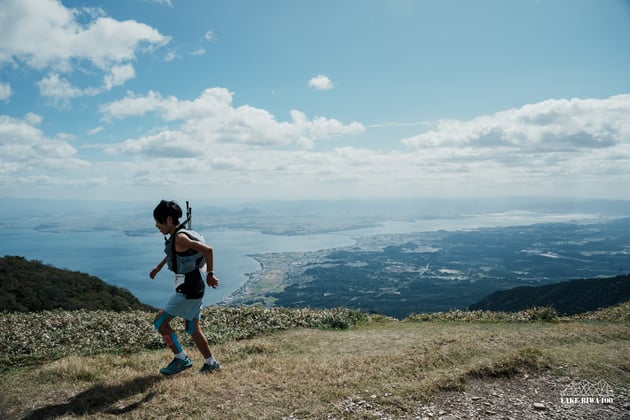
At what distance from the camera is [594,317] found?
42.6 ft

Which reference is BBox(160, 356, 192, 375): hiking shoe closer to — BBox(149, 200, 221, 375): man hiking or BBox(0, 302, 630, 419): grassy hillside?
BBox(149, 200, 221, 375): man hiking

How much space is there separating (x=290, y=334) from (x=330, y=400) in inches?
200

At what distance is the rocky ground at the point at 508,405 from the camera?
5.13 meters

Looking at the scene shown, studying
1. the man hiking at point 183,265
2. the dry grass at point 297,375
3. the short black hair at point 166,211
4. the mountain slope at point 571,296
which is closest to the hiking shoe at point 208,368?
the man hiking at point 183,265

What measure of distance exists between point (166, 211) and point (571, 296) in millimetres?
48042

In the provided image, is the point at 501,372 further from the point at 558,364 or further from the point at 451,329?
the point at 451,329

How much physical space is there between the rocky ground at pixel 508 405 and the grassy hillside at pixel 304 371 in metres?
0.03

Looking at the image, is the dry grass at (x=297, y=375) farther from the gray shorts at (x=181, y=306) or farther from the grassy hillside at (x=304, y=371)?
the gray shorts at (x=181, y=306)

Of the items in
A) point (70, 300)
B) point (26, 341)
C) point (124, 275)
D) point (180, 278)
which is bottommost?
point (124, 275)

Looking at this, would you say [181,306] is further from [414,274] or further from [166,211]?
[414,274]

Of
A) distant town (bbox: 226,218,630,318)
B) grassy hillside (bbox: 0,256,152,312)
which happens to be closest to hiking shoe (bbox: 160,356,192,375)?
grassy hillside (bbox: 0,256,152,312)

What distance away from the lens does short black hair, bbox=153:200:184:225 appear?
6138 millimetres

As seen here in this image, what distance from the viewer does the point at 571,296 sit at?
4141 cm

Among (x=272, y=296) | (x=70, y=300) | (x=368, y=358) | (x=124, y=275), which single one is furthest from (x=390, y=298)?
(x=124, y=275)
